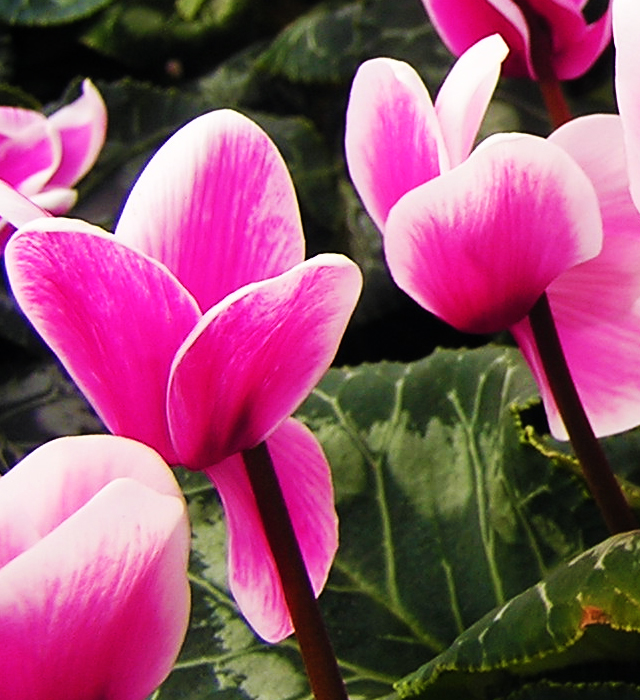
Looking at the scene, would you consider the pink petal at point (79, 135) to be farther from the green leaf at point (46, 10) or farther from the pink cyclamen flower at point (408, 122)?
the green leaf at point (46, 10)

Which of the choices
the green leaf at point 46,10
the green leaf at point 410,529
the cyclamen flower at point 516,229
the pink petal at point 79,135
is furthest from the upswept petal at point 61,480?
the green leaf at point 46,10

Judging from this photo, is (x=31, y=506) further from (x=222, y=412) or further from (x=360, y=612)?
(x=360, y=612)

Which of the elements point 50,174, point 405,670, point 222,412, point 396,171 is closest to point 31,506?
point 222,412

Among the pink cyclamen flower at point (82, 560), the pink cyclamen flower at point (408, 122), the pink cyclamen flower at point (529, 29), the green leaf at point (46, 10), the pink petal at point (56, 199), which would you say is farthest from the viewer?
the green leaf at point (46, 10)

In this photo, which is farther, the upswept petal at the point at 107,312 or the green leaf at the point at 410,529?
the green leaf at the point at 410,529

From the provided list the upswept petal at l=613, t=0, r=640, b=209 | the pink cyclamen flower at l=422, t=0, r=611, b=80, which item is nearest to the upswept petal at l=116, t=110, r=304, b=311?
the upswept petal at l=613, t=0, r=640, b=209

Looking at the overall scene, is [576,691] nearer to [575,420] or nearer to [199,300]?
[575,420]
